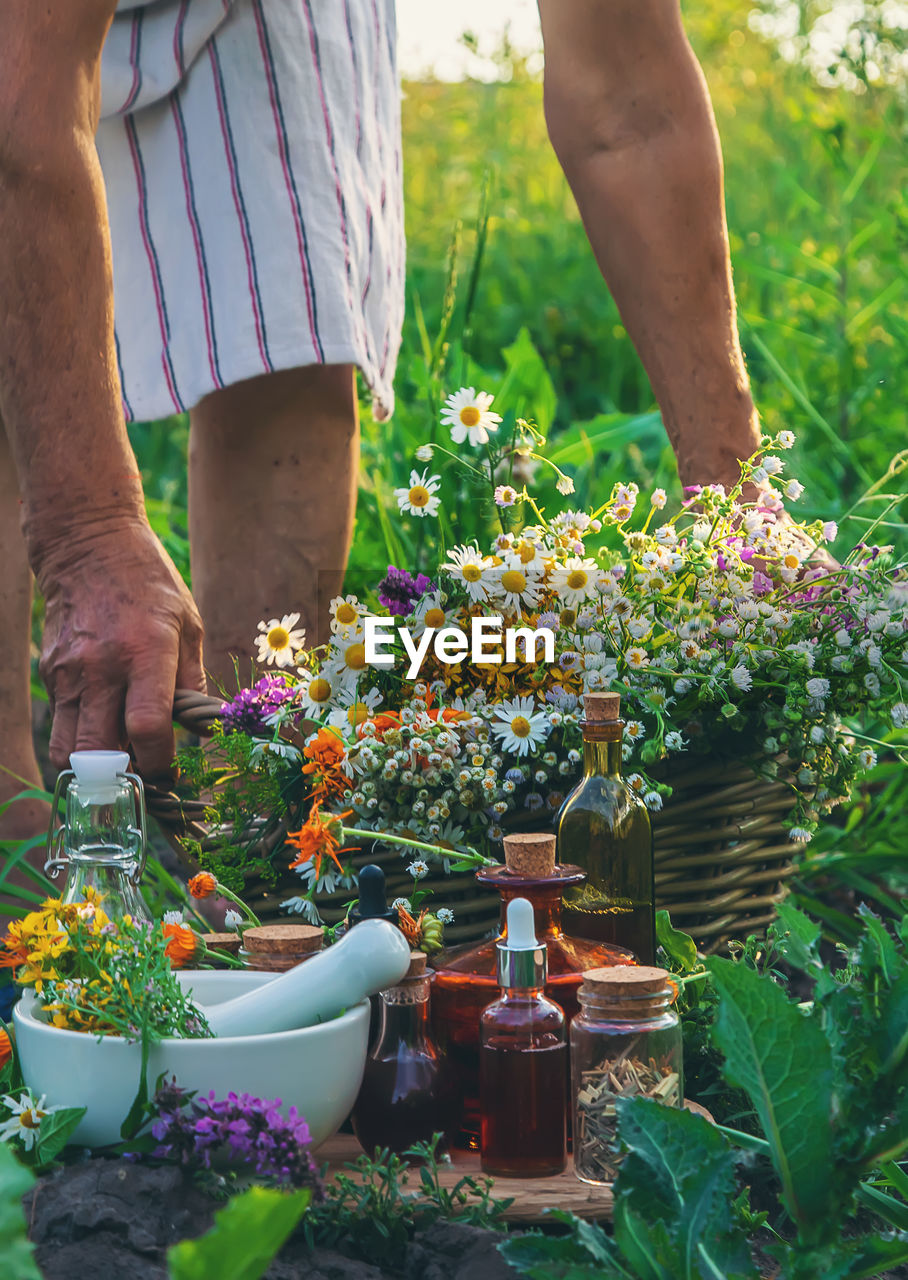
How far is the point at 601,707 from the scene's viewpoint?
1.07 m

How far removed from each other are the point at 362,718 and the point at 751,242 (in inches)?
119

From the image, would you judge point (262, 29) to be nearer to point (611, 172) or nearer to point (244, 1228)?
point (611, 172)

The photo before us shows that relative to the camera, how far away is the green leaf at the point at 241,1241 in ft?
1.97

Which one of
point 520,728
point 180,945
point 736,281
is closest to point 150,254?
point 520,728

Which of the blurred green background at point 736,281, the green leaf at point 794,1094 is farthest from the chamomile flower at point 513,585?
the blurred green background at point 736,281

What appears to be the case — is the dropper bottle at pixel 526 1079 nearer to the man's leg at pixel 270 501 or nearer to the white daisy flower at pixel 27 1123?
the white daisy flower at pixel 27 1123

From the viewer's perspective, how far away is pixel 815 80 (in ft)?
13.5

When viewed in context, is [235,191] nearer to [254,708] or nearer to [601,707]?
[254,708]

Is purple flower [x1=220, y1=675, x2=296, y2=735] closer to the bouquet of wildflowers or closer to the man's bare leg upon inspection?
the bouquet of wildflowers

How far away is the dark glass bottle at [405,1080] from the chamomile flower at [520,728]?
0.20 metres

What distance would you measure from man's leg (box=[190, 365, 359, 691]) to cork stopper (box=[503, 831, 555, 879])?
2.64 ft

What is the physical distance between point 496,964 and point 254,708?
36 cm

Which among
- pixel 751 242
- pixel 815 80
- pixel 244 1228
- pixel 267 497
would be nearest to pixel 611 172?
pixel 267 497

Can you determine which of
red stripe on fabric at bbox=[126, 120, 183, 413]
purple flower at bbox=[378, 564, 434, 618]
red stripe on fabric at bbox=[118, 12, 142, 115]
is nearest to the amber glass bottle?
purple flower at bbox=[378, 564, 434, 618]
